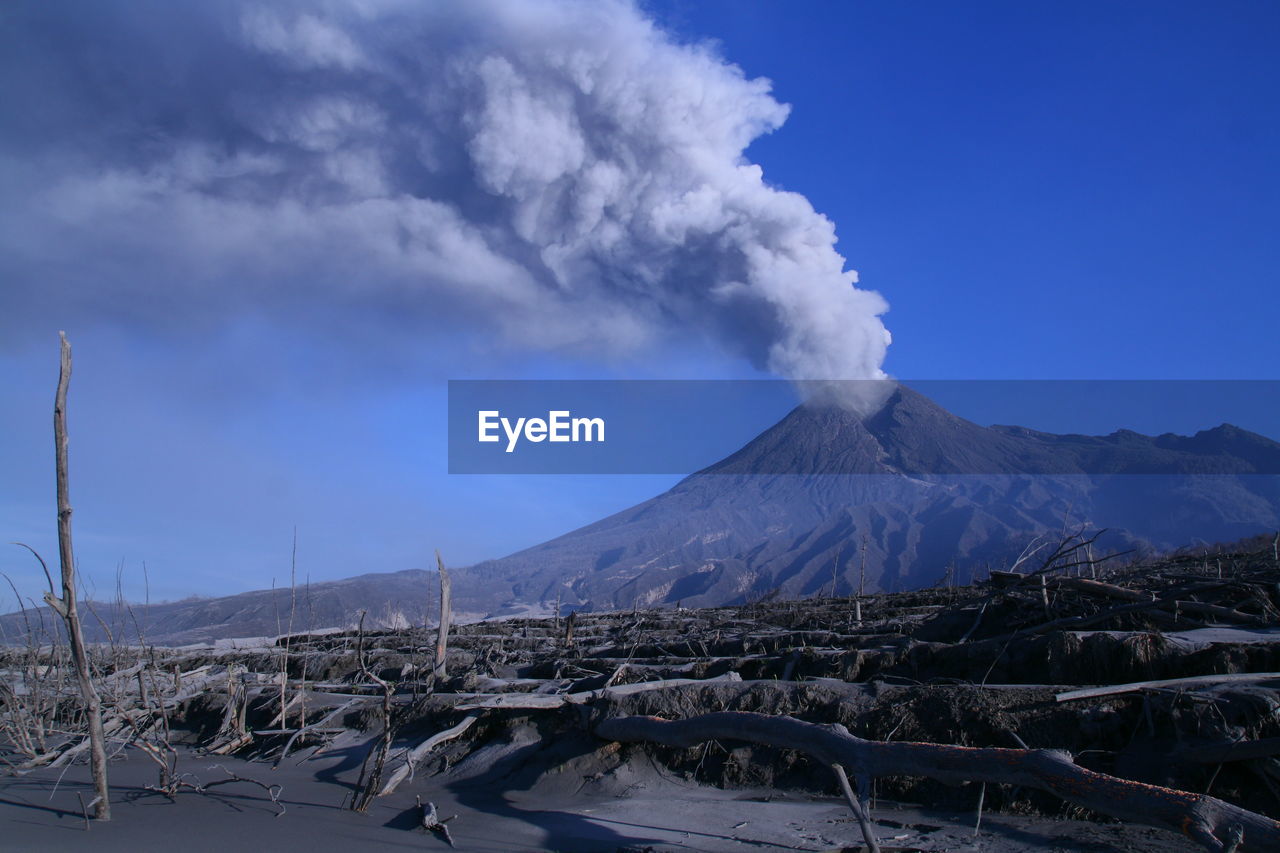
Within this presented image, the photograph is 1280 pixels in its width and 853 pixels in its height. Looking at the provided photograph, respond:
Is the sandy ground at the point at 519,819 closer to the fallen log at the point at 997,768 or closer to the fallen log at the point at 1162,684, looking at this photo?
the fallen log at the point at 997,768

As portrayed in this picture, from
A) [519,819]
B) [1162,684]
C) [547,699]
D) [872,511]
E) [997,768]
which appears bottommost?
[519,819]

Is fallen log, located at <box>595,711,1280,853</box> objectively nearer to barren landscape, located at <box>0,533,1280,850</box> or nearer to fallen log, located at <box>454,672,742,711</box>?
barren landscape, located at <box>0,533,1280,850</box>

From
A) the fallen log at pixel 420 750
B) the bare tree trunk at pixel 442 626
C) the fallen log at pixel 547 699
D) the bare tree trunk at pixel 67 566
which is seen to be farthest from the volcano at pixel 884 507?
the bare tree trunk at pixel 67 566

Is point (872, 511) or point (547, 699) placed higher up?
point (872, 511)

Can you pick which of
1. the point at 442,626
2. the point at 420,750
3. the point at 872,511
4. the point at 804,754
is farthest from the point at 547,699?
the point at 872,511

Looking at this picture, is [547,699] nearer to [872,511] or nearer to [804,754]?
[804,754]

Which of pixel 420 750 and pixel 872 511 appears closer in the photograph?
pixel 420 750

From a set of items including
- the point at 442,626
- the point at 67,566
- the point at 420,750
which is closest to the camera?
the point at 67,566
